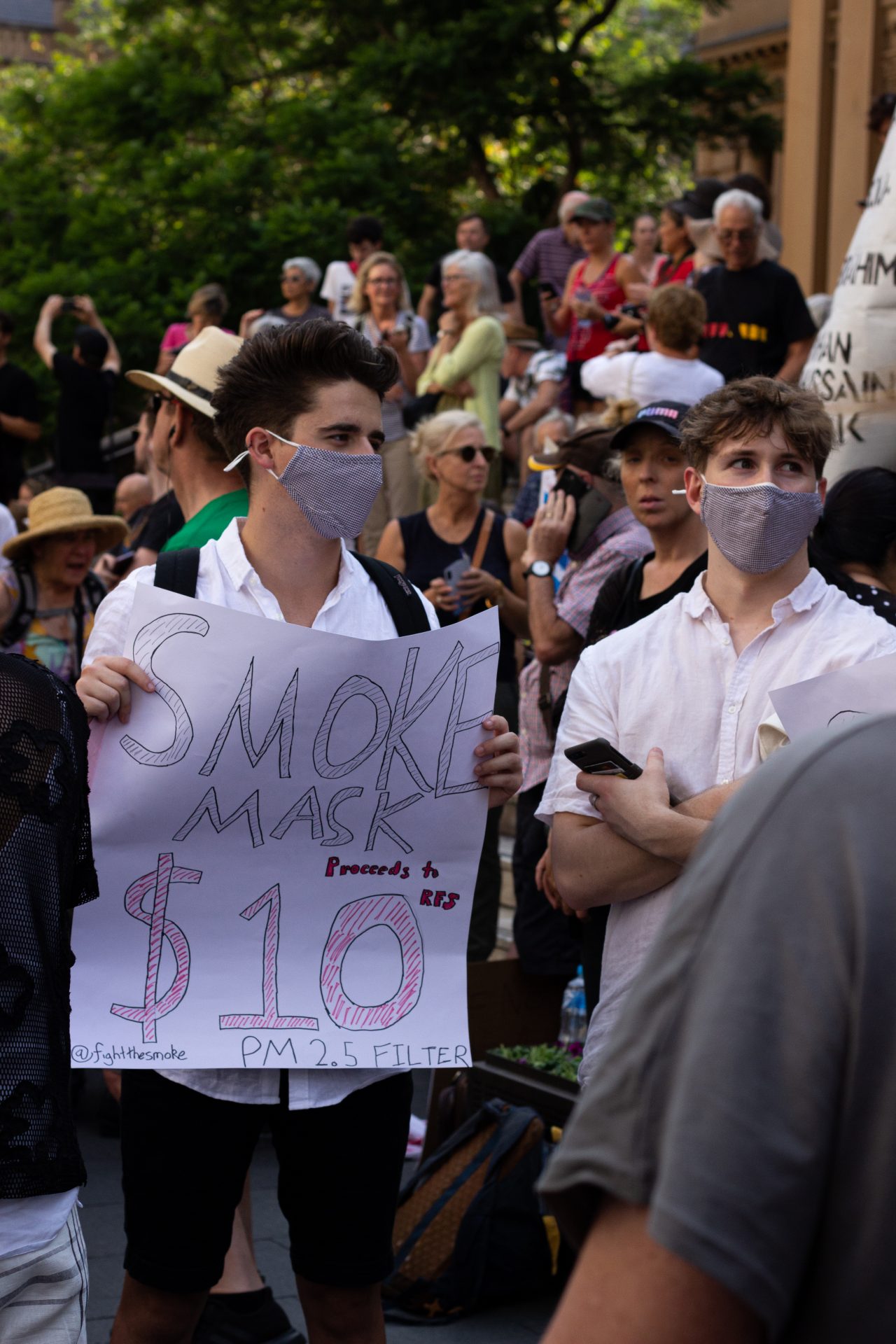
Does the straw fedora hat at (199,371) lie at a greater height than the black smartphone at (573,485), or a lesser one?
greater

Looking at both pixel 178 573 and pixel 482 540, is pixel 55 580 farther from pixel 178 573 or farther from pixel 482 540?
pixel 178 573

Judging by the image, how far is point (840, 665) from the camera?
9.64 feet

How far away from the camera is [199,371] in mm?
3783

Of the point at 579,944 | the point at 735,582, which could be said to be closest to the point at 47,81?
the point at 579,944

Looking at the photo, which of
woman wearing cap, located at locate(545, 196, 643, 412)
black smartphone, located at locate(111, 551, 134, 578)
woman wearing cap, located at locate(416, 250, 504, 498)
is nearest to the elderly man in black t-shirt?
woman wearing cap, located at locate(545, 196, 643, 412)

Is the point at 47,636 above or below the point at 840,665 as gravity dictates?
below

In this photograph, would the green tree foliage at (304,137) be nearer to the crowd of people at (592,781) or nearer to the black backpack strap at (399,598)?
the crowd of people at (592,781)

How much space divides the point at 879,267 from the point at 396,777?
3.37 meters

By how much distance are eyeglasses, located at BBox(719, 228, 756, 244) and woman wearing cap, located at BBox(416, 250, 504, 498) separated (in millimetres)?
1708

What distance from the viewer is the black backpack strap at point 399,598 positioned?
3.07 m

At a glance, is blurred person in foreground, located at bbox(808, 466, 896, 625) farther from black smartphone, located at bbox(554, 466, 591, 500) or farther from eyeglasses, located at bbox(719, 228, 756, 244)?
eyeglasses, located at bbox(719, 228, 756, 244)

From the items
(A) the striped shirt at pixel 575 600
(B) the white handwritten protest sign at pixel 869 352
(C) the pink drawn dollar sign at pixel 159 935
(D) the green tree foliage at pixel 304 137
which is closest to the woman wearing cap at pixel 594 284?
(B) the white handwritten protest sign at pixel 869 352

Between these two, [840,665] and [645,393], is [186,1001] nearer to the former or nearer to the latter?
[840,665]

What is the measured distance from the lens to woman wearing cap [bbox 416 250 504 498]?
9.54 metres
